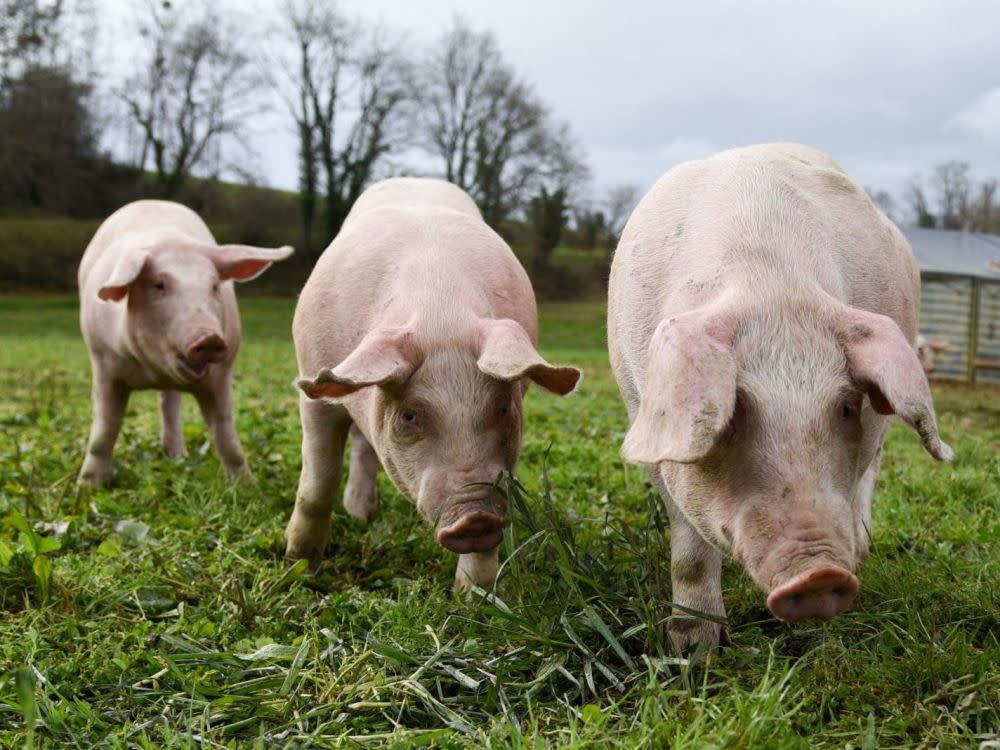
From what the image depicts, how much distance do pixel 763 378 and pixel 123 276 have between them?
164 inches

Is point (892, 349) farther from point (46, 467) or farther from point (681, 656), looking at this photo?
point (46, 467)

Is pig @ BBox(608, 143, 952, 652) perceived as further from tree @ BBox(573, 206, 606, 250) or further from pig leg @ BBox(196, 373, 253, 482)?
tree @ BBox(573, 206, 606, 250)

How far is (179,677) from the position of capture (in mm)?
3072

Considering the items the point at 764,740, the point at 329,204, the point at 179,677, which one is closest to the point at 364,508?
the point at 179,677

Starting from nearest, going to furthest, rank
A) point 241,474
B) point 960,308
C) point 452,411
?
1. point 452,411
2. point 241,474
3. point 960,308

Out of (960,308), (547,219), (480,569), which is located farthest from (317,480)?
(547,219)

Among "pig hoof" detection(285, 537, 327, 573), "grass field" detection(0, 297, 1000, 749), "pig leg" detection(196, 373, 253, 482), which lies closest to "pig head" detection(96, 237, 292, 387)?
"pig leg" detection(196, 373, 253, 482)

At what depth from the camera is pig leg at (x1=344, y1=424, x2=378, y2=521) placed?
17.5 ft

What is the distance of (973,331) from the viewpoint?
20.9 m

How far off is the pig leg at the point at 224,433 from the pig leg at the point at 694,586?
10.8ft

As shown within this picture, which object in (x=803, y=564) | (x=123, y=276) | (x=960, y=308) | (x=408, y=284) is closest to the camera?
(x=803, y=564)

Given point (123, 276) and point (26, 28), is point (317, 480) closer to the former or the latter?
point (123, 276)

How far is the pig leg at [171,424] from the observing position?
6.90 m

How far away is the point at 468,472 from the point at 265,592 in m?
1.04
